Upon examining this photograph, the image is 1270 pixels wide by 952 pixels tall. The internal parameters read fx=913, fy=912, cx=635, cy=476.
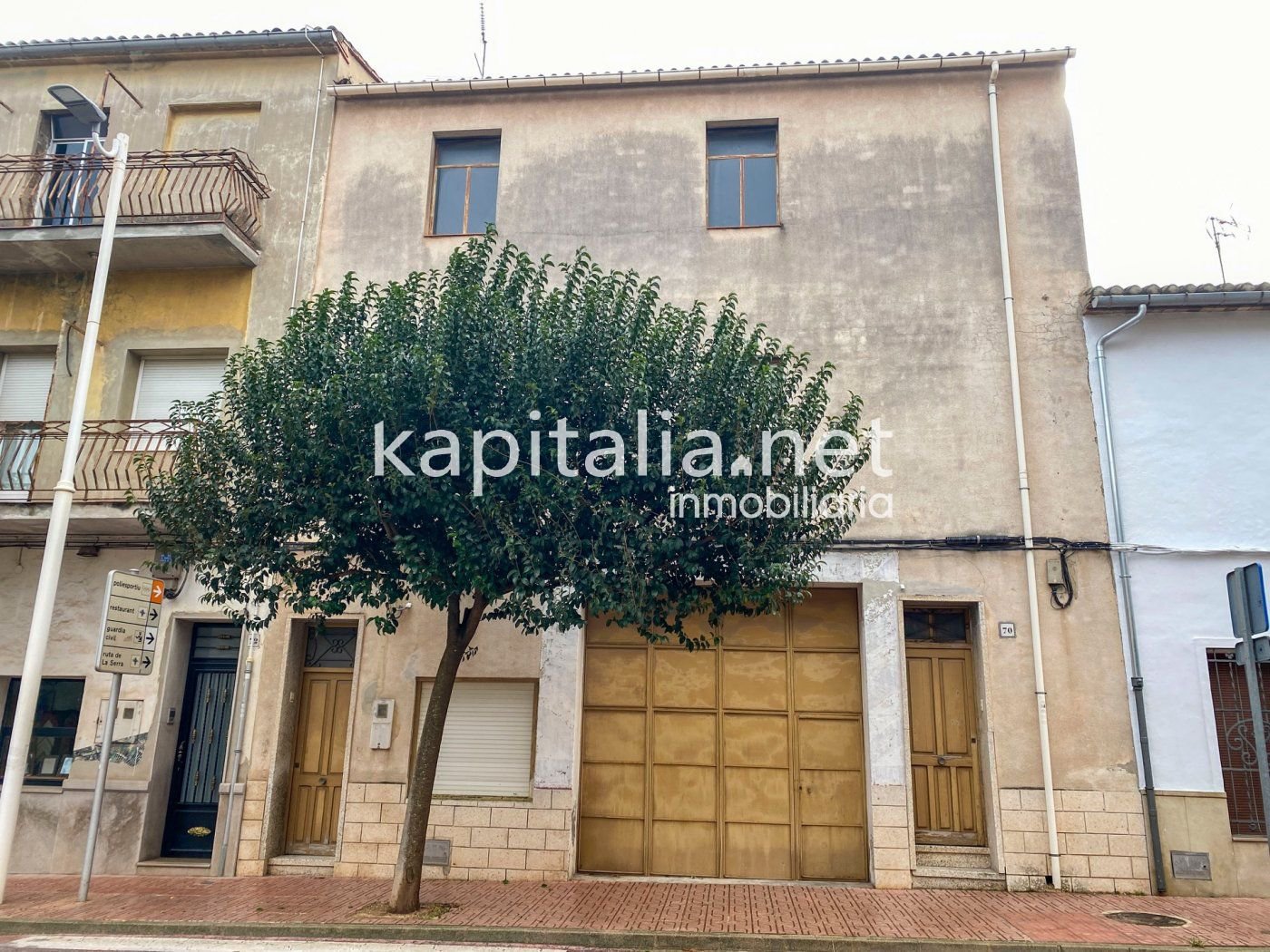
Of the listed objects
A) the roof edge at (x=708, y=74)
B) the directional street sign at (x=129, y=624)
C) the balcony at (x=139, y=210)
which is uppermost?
the roof edge at (x=708, y=74)

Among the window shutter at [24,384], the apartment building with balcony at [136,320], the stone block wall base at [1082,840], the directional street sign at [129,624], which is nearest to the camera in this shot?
the directional street sign at [129,624]

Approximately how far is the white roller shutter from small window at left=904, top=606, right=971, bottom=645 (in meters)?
4.24

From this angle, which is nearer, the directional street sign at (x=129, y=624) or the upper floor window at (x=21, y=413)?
the directional street sign at (x=129, y=624)

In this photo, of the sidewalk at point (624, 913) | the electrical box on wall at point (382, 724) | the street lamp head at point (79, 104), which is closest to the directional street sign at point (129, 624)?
the sidewalk at point (624, 913)

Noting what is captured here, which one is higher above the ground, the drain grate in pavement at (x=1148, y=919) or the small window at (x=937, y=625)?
the small window at (x=937, y=625)

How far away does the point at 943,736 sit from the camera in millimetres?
9773

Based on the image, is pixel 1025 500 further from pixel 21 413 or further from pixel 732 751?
pixel 21 413

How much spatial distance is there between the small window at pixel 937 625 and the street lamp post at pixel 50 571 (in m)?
8.72

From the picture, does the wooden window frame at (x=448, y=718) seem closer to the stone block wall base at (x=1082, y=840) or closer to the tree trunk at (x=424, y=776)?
the tree trunk at (x=424, y=776)

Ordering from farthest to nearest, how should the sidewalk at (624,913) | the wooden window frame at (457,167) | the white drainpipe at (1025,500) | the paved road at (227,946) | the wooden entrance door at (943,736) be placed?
1. the wooden window frame at (457,167)
2. the wooden entrance door at (943,736)
3. the white drainpipe at (1025,500)
4. the sidewalk at (624,913)
5. the paved road at (227,946)

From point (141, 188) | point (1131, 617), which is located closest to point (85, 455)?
point (141, 188)

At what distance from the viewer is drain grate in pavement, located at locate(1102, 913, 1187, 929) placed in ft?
25.2

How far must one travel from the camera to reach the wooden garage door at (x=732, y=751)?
9742 millimetres

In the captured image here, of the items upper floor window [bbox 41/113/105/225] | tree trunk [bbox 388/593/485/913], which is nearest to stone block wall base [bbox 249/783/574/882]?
tree trunk [bbox 388/593/485/913]
